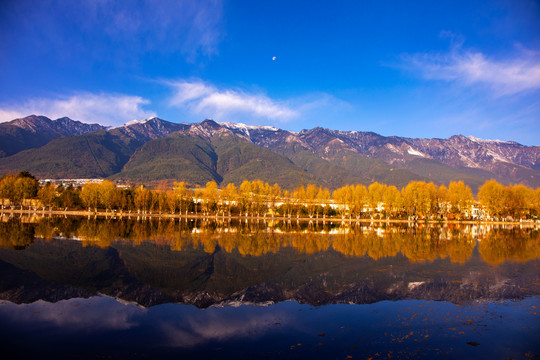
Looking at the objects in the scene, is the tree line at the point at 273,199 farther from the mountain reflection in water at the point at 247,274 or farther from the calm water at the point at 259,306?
the calm water at the point at 259,306

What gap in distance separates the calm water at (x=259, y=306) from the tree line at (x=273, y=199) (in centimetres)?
8171

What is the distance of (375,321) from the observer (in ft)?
43.4

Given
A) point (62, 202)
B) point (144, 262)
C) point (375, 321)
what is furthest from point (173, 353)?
point (62, 202)

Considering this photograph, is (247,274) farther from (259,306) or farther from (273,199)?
(273,199)

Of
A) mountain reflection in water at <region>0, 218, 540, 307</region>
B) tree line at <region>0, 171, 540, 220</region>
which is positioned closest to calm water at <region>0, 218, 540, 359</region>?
mountain reflection in water at <region>0, 218, 540, 307</region>

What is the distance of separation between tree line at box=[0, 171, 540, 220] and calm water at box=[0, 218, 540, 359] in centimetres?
8171

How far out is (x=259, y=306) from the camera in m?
14.9

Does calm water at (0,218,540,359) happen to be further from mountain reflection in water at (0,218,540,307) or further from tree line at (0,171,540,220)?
tree line at (0,171,540,220)

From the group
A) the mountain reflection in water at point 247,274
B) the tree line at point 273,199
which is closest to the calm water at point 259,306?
the mountain reflection in water at point 247,274

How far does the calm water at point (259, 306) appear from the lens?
34.2ft

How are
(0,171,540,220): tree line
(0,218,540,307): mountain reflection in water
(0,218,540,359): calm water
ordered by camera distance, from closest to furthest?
(0,218,540,359): calm water < (0,218,540,307): mountain reflection in water < (0,171,540,220): tree line

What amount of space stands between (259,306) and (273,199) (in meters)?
103

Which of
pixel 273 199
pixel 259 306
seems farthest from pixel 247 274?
pixel 273 199

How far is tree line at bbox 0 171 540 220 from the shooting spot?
334 ft
